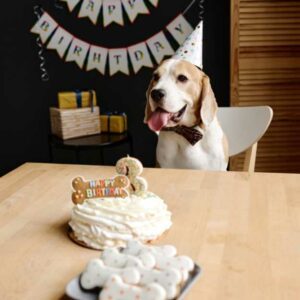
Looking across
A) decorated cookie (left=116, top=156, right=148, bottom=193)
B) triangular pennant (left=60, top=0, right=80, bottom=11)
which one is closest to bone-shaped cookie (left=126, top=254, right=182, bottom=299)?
decorated cookie (left=116, top=156, right=148, bottom=193)

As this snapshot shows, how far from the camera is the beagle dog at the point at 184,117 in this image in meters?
2.12

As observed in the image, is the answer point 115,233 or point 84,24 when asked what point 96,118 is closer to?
point 84,24

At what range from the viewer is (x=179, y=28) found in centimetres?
338

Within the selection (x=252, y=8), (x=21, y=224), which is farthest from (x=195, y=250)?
(x=252, y=8)

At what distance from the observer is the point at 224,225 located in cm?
127

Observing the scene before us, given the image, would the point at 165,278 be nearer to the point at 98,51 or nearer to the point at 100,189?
the point at 100,189

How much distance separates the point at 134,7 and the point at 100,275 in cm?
283

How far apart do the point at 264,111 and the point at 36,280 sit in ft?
5.69

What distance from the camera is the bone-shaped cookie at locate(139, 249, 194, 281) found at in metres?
0.88

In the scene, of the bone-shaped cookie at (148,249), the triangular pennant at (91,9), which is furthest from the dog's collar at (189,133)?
the triangular pennant at (91,9)

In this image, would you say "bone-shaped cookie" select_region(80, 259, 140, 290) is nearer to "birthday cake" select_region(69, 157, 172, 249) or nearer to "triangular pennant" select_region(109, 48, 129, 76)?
"birthday cake" select_region(69, 157, 172, 249)

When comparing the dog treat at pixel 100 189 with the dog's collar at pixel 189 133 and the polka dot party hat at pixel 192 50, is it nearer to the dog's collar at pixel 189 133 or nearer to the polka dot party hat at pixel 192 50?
the dog's collar at pixel 189 133

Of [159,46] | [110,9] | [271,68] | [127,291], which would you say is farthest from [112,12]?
[127,291]

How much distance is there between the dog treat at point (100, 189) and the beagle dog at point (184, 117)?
90 centimetres
